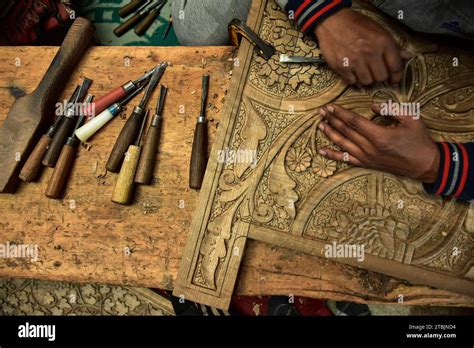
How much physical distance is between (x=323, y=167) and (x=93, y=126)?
86cm


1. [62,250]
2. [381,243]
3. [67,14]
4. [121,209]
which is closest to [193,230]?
[121,209]

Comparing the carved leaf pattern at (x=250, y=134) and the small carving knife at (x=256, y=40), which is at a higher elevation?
the small carving knife at (x=256, y=40)

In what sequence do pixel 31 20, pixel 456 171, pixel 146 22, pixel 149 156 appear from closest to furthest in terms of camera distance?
1. pixel 456 171
2. pixel 149 156
3. pixel 31 20
4. pixel 146 22

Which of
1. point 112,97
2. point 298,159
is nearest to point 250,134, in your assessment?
point 298,159

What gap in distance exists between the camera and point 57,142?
142cm

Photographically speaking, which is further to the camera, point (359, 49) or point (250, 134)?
point (250, 134)

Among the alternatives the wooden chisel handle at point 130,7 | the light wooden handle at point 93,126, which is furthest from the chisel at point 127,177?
the wooden chisel handle at point 130,7

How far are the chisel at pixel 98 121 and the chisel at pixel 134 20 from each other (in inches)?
31.0

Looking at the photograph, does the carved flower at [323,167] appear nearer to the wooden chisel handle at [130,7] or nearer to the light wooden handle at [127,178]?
the light wooden handle at [127,178]

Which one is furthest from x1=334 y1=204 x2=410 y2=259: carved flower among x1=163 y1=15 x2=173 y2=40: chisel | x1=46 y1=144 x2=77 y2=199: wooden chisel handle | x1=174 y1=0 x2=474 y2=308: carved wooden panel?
x1=163 y1=15 x2=173 y2=40: chisel

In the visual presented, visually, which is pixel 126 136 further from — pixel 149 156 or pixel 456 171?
pixel 456 171

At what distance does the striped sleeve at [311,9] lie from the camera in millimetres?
1229

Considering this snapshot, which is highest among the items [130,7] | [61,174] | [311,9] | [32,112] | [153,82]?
[130,7]

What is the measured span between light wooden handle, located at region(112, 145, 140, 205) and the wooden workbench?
0.19ft
